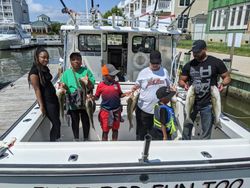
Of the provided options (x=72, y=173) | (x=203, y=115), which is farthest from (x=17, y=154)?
(x=203, y=115)

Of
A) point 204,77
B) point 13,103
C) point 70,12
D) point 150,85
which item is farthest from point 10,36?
point 204,77

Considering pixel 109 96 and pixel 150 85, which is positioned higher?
pixel 150 85

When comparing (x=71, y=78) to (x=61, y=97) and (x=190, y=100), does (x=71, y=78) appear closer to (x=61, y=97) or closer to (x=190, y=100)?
(x=61, y=97)

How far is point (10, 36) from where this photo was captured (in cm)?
3691

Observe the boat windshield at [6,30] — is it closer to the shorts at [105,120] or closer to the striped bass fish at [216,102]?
the shorts at [105,120]

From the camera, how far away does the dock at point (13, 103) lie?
701cm

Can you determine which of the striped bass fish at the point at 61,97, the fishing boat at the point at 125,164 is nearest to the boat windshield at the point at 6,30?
the striped bass fish at the point at 61,97

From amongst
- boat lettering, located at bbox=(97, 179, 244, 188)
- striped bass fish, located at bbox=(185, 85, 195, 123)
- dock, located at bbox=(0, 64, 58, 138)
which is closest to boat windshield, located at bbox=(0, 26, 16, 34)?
dock, located at bbox=(0, 64, 58, 138)

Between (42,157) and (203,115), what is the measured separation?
206 centimetres

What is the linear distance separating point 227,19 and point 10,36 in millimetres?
30818

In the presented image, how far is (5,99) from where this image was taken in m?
9.39

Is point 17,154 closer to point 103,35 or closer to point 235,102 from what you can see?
point 103,35

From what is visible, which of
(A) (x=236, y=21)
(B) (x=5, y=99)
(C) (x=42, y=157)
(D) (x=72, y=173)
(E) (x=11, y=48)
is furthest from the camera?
(E) (x=11, y=48)

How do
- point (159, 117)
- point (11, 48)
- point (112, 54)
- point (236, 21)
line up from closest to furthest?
1. point (159, 117)
2. point (112, 54)
3. point (236, 21)
4. point (11, 48)
